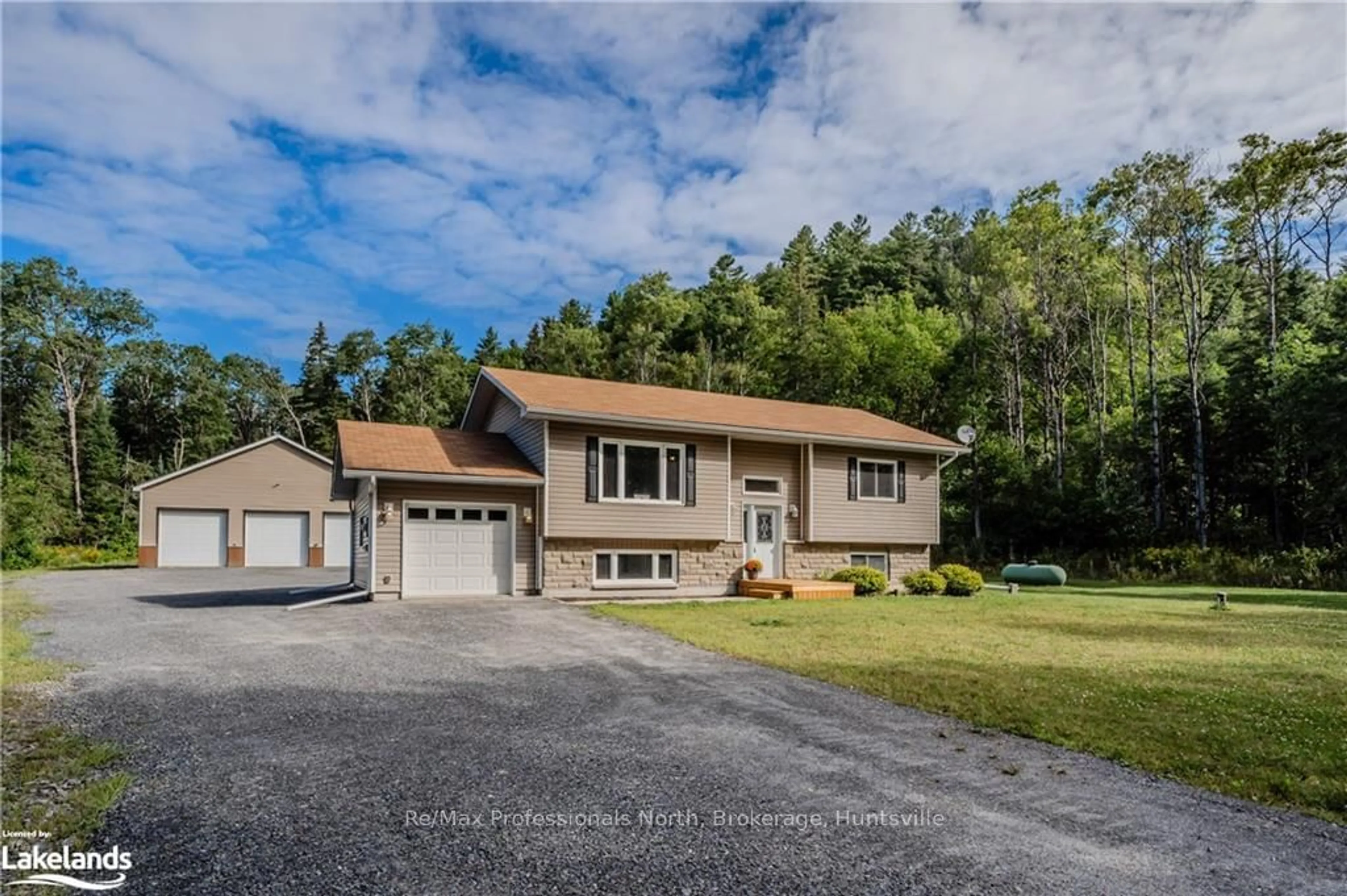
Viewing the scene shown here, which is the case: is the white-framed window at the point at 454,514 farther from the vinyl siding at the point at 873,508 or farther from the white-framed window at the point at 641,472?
the vinyl siding at the point at 873,508

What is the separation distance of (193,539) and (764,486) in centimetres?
2018

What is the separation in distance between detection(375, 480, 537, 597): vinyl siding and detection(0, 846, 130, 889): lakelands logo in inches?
411

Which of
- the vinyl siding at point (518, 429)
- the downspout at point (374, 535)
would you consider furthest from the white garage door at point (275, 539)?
the downspout at point (374, 535)

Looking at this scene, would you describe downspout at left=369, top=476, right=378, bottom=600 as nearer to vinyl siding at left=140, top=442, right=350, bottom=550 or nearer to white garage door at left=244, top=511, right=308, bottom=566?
vinyl siding at left=140, top=442, right=350, bottom=550

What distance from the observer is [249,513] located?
88.6ft

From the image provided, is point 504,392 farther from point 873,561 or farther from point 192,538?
point 192,538

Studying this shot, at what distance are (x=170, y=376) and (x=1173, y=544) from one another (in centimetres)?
4810

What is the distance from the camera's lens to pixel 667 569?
1612cm

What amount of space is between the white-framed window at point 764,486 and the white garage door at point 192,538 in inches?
761

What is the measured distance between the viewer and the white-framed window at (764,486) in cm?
1698

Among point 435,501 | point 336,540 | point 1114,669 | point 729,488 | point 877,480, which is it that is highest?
point 877,480

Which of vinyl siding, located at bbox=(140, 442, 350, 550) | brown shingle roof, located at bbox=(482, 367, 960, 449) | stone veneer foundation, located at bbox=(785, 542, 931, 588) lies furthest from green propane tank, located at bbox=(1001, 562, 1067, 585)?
vinyl siding, located at bbox=(140, 442, 350, 550)

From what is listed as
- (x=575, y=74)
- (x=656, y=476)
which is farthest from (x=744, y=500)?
(x=575, y=74)

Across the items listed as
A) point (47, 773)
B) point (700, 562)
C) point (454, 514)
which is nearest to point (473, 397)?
point (454, 514)
